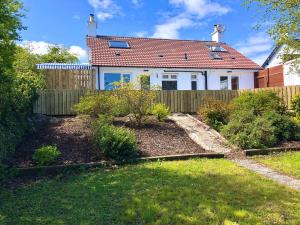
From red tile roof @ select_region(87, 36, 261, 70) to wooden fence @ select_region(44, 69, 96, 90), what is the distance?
10.2 ft

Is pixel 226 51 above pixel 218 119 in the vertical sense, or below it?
above

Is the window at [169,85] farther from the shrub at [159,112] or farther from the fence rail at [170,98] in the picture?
the shrub at [159,112]

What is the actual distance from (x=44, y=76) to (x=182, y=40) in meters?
15.0

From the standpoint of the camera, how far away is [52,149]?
8.74 metres

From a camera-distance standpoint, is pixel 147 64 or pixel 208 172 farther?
pixel 147 64

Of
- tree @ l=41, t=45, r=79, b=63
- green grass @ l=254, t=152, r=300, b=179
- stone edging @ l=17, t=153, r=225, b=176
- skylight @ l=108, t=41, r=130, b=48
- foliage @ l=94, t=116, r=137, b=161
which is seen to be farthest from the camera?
tree @ l=41, t=45, r=79, b=63

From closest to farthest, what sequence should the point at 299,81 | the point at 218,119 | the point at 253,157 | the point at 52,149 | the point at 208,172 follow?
1. the point at 208,172
2. the point at 52,149
3. the point at 253,157
4. the point at 218,119
5. the point at 299,81

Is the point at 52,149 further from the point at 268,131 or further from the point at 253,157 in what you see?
the point at 268,131

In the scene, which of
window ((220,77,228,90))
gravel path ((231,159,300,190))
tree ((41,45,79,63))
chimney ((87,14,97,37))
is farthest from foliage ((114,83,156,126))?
tree ((41,45,79,63))

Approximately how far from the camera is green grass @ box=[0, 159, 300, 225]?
4848 millimetres

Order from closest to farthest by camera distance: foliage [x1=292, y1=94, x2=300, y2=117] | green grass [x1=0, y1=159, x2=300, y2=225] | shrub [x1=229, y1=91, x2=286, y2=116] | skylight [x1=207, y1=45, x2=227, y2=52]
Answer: green grass [x1=0, y1=159, x2=300, y2=225] < foliage [x1=292, y1=94, x2=300, y2=117] < shrub [x1=229, y1=91, x2=286, y2=116] < skylight [x1=207, y1=45, x2=227, y2=52]

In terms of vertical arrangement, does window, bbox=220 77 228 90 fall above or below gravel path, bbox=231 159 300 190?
above

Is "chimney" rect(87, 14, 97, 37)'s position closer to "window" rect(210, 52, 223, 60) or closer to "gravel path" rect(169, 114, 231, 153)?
"window" rect(210, 52, 223, 60)

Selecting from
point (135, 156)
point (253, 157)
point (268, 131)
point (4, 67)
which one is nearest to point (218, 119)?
point (268, 131)
